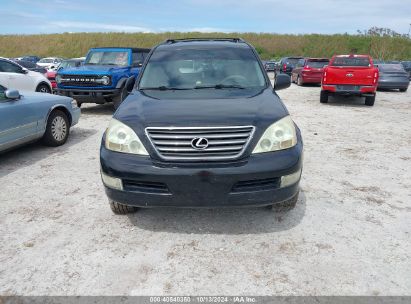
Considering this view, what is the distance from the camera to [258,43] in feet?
177

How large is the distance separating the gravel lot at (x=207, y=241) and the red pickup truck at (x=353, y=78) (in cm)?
651

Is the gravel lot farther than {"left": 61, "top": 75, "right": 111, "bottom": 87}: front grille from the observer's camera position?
No

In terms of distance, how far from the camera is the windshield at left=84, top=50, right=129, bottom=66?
1020cm

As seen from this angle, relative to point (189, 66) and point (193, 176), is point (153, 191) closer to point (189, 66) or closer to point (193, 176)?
point (193, 176)

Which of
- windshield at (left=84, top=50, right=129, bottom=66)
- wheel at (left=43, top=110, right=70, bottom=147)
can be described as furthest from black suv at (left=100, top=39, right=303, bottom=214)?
windshield at (left=84, top=50, right=129, bottom=66)

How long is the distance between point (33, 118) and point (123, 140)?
3359 millimetres

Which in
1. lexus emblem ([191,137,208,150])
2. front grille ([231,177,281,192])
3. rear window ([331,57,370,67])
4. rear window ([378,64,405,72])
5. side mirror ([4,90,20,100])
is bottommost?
front grille ([231,177,281,192])

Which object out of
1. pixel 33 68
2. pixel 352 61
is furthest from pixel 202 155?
pixel 33 68

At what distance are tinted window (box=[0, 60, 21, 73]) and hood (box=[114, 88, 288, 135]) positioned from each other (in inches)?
313

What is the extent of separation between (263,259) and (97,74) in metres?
7.79

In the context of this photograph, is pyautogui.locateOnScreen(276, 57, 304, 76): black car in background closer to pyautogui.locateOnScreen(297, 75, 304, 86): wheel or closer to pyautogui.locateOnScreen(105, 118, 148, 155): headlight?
pyautogui.locateOnScreen(297, 75, 304, 86): wheel

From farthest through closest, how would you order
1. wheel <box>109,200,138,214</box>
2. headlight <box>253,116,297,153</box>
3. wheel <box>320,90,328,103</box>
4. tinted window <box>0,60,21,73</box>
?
1. wheel <box>320,90,328,103</box>
2. tinted window <box>0,60,21,73</box>
3. wheel <box>109,200,138,214</box>
4. headlight <box>253,116,297,153</box>

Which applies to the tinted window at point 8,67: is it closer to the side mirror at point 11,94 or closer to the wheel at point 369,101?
the side mirror at point 11,94

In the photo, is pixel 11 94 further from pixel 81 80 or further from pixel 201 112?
pixel 81 80
